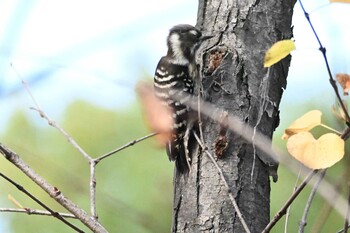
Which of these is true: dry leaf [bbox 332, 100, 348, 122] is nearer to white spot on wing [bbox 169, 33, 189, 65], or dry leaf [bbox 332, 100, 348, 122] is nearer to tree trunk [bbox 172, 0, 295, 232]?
tree trunk [bbox 172, 0, 295, 232]

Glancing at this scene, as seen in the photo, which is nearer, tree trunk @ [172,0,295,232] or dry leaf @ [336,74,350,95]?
dry leaf @ [336,74,350,95]

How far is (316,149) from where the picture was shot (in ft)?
4.71

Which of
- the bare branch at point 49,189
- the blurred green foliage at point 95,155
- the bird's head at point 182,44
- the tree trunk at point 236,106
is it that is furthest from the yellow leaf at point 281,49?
the blurred green foliage at point 95,155

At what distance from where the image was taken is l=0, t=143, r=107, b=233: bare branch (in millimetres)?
1781

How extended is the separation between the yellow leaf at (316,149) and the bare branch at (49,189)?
0.64 metres

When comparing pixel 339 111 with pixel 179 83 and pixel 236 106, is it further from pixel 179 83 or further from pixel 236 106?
pixel 179 83

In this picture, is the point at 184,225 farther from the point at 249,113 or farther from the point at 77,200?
the point at 77,200

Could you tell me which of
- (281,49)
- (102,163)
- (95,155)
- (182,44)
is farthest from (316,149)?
(102,163)

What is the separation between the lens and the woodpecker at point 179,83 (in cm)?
269

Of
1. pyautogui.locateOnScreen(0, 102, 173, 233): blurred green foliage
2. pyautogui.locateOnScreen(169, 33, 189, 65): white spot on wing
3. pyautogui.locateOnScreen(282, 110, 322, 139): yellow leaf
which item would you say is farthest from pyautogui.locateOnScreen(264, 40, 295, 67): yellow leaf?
pyautogui.locateOnScreen(0, 102, 173, 233): blurred green foliage

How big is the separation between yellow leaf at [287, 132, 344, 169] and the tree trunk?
0.87 metres

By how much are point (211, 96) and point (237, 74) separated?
0.38 feet

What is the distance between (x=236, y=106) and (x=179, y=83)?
0.69 m

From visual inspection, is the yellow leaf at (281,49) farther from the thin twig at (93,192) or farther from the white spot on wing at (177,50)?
the white spot on wing at (177,50)
